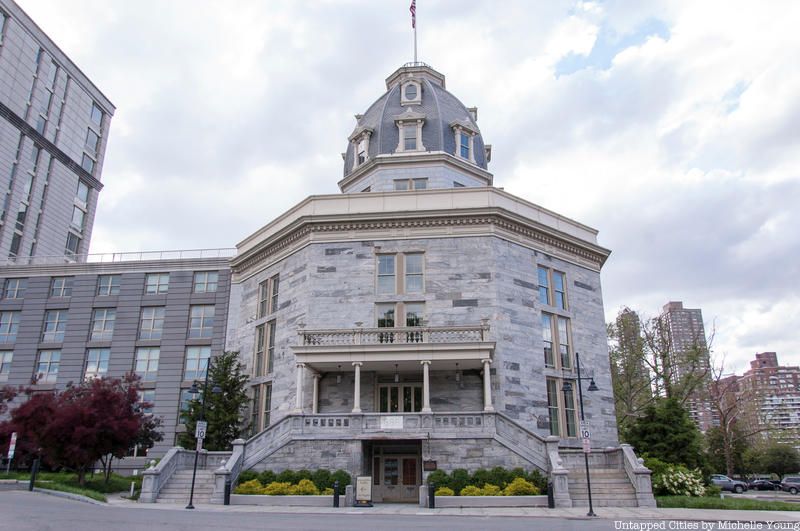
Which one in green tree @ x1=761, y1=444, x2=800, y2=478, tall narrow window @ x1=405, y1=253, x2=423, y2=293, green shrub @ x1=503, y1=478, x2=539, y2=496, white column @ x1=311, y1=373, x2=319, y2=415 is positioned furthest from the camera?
green tree @ x1=761, y1=444, x2=800, y2=478

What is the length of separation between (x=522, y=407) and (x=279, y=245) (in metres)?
16.0

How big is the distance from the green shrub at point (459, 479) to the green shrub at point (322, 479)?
188 inches

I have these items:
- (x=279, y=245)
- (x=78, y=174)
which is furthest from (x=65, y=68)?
(x=279, y=245)

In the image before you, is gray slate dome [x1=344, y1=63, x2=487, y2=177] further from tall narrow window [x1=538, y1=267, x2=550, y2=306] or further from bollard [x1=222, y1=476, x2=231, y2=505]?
bollard [x1=222, y1=476, x2=231, y2=505]

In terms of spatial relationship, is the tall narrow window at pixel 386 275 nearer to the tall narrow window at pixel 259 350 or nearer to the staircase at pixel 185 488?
the tall narrow window at pixel 259 350

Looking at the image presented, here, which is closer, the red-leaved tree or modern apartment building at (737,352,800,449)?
the red-leaved tree

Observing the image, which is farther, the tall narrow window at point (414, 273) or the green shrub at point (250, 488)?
the tall narrow window at point (414, 273)

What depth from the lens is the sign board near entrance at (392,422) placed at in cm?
2553

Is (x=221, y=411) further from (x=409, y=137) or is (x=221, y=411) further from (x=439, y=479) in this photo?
(x=409, y=137)

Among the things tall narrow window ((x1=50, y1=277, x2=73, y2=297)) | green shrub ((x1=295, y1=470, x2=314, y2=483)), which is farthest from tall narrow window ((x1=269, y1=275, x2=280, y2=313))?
tall narrow window ((x1=50, y1=277, x2=73, y2=297))

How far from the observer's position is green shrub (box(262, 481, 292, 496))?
23531 millimetres

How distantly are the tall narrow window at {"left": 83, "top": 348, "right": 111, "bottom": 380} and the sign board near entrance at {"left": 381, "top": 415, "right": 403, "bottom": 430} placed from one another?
23291mm

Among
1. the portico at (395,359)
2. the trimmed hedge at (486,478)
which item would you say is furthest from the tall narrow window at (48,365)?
the trimmed hedge at (486,478)

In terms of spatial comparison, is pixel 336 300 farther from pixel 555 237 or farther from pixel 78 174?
pixel 78 174
